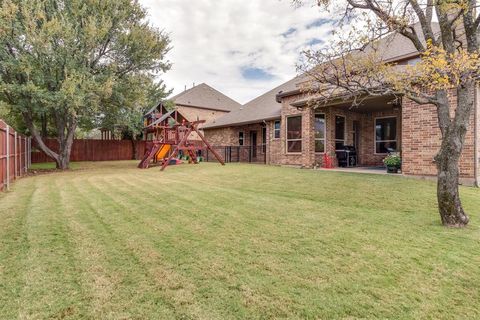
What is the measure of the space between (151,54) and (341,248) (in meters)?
15.1

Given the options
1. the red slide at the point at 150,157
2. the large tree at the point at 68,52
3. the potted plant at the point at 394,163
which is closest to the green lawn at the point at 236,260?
the potted plant at the point at 394,163

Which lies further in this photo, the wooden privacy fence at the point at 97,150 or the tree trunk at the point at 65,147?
the wooden privacy fence at the point at 97,150

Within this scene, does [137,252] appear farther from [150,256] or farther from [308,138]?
[308,138]

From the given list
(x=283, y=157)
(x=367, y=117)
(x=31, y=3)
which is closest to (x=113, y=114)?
(x=31, y=3)

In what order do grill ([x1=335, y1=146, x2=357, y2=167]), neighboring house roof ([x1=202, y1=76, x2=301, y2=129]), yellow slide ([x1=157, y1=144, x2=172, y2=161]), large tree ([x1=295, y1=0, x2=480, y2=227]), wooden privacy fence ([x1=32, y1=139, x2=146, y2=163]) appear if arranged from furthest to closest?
wooden privacy fence ([x1=32, y1=139, x2=146, y2=163]) → yellow slide ([x1=157, y1=144, x2=172, y2=161]) → neighboring house roof ([x1=202, y1=76, x2=301, y2=129]) → grill ([x1=335, y1=146, x2=357, y2=167]) → large tree ([x1=295, y1=0, x2=480, y2=227])

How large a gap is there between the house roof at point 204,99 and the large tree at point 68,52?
1451 cm

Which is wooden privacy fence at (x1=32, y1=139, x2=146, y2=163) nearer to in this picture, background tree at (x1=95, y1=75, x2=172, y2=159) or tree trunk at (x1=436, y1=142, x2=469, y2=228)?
background tree at (x1=95, y1=75, x2=172, y2=159)

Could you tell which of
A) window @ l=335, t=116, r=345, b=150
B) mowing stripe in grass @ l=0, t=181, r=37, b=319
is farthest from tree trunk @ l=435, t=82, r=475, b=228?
window @ l=335, t=116, r=345, b=150

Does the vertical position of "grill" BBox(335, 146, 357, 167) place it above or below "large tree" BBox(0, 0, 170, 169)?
below

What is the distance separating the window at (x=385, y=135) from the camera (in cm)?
1273

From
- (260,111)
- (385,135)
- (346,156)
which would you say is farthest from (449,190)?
(260,111)

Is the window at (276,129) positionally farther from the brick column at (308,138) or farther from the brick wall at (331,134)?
the brick column at (308,138)

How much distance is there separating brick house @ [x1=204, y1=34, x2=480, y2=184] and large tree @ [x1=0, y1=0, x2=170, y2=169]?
7.89 m

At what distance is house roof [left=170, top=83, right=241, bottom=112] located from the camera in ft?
102
